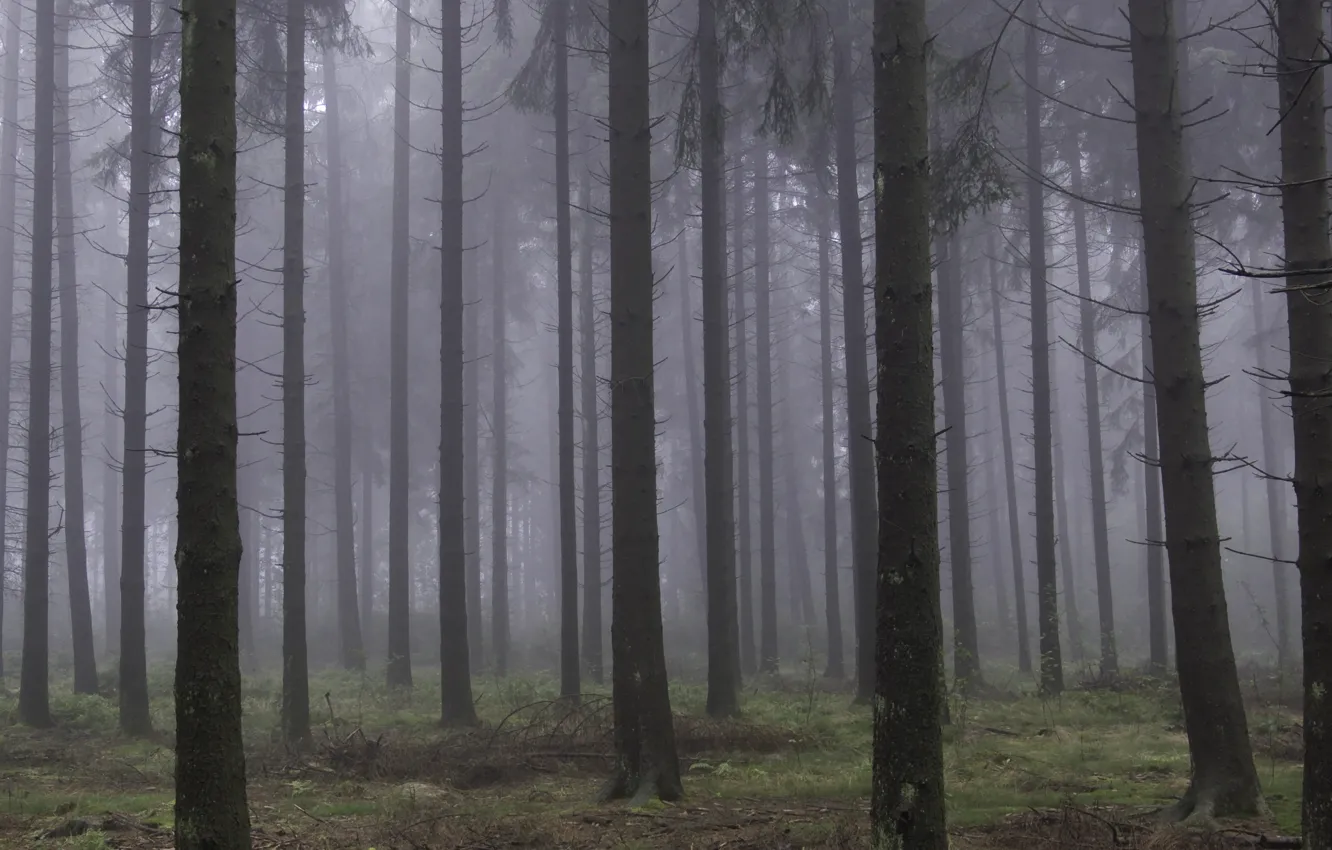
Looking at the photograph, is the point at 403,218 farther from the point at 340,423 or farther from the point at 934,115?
the point at 934,115

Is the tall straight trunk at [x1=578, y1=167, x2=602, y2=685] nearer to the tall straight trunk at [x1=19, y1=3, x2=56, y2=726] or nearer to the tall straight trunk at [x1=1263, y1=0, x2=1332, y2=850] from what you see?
the tall straight trunk at [x1=19, y1=3, x2=56, y2=726]

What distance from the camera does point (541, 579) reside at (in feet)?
194

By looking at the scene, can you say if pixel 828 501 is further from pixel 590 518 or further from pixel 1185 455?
pixel 1185 455

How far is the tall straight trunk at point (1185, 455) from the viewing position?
7609 mm

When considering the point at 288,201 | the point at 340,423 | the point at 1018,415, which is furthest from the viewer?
the point at 1018,415

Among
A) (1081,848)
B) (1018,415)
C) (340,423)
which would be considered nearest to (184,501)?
(1081,848)

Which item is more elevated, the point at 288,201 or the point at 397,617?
the point at 288,201

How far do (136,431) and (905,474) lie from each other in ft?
42.2

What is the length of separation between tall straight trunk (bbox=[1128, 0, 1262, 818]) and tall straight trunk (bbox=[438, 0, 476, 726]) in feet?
33.6

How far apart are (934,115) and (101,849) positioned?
53.4 ft

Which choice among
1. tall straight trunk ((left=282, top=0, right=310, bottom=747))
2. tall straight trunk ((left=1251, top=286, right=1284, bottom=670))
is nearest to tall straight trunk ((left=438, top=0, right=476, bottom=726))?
tall straight trunk ((left=282, top=0, right=310, bottom=747))

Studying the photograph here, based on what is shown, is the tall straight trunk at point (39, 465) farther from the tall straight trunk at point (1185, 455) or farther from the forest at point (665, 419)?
the tall straight trunk at point (1185, 455)

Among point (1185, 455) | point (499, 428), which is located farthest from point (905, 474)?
point (499, 428)

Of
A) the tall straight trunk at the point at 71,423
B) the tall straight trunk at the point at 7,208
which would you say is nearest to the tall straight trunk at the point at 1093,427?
the tall straight trunk at the point at 71,423
